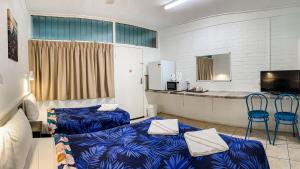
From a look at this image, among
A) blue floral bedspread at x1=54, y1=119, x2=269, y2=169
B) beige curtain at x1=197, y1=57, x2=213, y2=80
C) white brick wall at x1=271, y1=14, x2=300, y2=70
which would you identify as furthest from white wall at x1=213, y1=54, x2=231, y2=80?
blue floral bedspread at x1=54, y1=119, x2=269, y2=169

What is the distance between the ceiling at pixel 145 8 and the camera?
3641 millimetres

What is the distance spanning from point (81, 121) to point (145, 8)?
270 centimetres

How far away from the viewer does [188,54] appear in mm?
5195

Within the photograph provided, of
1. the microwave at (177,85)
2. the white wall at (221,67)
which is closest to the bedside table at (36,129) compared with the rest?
the microwave at (177,85)

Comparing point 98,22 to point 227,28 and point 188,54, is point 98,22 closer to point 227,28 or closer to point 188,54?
point 188,54

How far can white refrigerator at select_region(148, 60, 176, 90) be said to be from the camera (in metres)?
5.07

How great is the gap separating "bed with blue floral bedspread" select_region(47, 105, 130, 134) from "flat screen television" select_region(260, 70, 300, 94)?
9.79 ft

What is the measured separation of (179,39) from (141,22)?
1.23 meters

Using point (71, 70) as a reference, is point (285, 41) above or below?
above

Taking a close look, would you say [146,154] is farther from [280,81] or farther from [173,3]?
[280,81]

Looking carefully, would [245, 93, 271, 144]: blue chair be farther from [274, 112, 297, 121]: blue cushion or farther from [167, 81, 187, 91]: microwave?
[167, 81, 187, 91]: microwave

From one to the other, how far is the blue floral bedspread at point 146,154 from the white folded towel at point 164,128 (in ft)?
0.28

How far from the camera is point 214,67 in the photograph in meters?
4.73

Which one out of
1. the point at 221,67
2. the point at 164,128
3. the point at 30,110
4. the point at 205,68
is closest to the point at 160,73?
the point at 205,68
